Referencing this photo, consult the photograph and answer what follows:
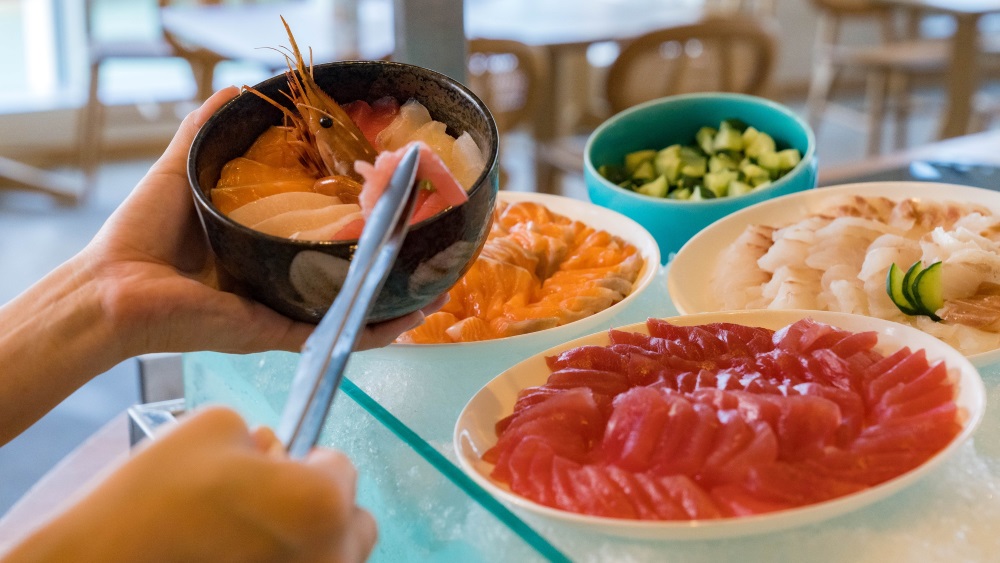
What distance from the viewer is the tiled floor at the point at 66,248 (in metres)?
2.56

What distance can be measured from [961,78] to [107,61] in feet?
13.6

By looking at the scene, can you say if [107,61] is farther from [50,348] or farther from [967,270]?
[967,270]

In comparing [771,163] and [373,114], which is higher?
[373,114]

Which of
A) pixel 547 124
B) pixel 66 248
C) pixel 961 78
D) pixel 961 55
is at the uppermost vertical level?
pixel 961 55

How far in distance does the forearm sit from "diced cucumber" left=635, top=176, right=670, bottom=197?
2.82 ft

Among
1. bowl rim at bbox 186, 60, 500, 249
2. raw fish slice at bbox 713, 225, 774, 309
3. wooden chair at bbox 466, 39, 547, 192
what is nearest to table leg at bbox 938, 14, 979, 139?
wooden chair at bbox 466, 39, 547, 192

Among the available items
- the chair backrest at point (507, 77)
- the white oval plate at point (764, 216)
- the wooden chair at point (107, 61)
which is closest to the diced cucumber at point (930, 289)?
the white oval plate at point (764, 216)

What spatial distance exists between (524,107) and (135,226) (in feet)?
10.1

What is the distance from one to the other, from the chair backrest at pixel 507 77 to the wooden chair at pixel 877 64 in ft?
6.85

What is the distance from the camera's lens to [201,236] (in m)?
1.07

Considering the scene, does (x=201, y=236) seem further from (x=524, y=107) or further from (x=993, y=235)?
(x=524, y=107)

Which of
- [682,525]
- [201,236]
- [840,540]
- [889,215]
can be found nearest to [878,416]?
[840,540]

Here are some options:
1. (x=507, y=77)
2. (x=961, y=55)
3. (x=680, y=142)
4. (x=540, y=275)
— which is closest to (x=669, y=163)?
(x=680, y=142)

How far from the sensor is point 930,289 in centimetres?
100
